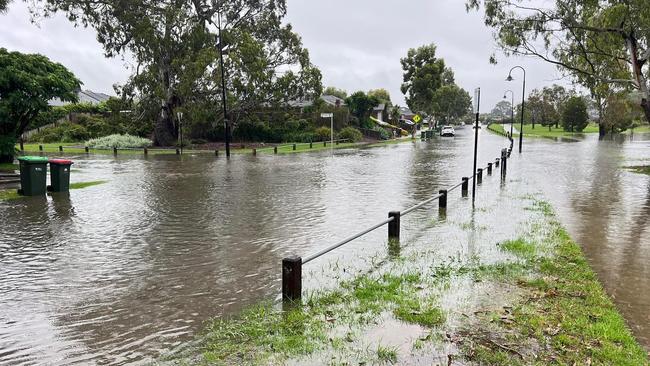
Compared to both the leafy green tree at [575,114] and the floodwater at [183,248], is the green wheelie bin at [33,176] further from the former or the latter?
the leafy green tree at [575,114]

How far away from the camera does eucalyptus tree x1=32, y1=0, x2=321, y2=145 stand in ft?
123

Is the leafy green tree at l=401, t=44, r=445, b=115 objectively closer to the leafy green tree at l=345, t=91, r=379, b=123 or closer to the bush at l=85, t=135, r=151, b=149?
the leafy green tree at l=345, t=91, r=379, b=123

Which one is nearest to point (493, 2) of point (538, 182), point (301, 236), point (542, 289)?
point (538, 182)

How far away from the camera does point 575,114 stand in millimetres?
82688

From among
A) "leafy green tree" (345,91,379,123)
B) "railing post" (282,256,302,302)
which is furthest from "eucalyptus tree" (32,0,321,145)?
"railing post" (282,256,302,302)

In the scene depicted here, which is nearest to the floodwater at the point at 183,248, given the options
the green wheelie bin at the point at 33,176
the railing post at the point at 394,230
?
the railing post at the point at 394,230

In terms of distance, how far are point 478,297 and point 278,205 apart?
7.66 meters

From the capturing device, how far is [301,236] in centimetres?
917

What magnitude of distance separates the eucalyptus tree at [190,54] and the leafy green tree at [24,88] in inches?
736

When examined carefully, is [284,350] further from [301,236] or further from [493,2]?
[493,2]

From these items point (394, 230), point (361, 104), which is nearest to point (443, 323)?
point (394, 230)

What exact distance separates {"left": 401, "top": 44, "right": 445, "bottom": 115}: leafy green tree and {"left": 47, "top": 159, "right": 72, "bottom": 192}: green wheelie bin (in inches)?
2417

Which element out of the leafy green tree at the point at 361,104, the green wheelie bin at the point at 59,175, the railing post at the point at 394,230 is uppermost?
the leafy green tree at the point at 361,104

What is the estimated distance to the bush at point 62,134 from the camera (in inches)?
1795
